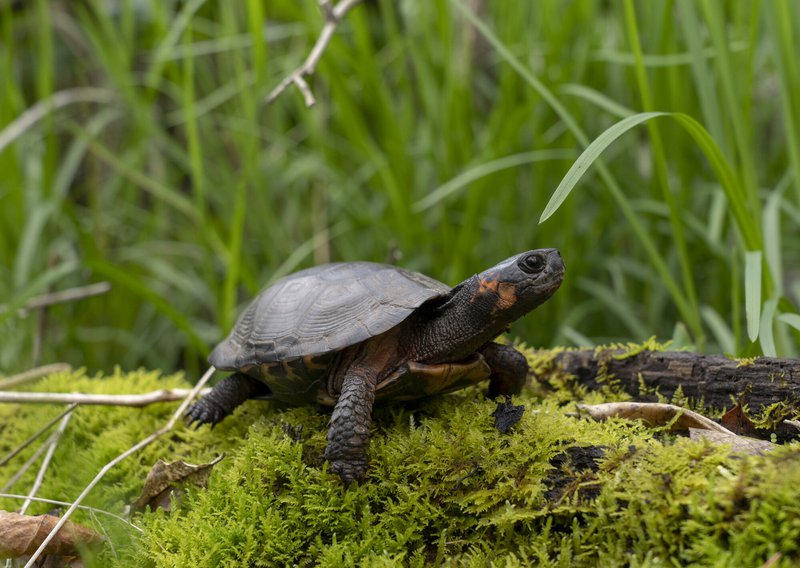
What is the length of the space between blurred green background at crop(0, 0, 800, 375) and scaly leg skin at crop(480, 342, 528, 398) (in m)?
0.61

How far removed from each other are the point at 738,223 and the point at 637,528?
1.03m

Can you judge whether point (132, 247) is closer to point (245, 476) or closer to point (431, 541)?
point (245, 476)

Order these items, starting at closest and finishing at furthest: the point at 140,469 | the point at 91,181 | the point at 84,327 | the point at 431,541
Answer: the point at 431,541 → the point at 140,469 → the point at 84,327 → the point at 91,181

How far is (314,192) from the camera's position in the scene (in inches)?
145

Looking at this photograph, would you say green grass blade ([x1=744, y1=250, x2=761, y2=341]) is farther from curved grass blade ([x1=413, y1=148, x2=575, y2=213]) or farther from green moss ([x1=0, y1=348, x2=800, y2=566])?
curved grass blade ([x1=413, y1=148, x2=575, y2=213])

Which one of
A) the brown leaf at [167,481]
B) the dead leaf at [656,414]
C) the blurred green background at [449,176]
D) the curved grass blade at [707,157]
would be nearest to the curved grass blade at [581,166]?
the curved grass blade at [707,157]

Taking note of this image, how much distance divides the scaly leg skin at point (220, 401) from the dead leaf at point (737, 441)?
3.95 feet

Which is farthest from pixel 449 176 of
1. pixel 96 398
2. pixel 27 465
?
pixel 27 465

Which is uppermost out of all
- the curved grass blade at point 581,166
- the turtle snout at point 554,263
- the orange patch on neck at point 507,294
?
the curved grass blade at point 581,166

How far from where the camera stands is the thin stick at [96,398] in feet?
6.13

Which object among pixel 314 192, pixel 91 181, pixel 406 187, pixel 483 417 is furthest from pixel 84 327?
pixel 483 417

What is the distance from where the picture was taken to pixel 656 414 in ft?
5.05

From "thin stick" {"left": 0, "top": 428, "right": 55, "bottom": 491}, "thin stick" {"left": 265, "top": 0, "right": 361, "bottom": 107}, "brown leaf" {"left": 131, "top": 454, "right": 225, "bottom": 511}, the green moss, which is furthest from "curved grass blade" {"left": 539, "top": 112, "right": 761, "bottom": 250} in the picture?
"thin stick" {"left": 0, "top": 428, "right": 55, "bottom": 491}

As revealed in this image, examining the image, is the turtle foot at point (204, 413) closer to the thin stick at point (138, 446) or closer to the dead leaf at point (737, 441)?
the thin stick at point (138, 446)
